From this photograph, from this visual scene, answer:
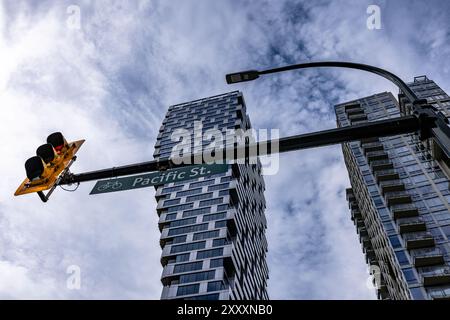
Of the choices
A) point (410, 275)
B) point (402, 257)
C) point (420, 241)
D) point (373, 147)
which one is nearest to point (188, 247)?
point (373, 147)

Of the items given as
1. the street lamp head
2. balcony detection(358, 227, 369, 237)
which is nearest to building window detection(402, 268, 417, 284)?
balcony detection(358, 227, 369, 237)

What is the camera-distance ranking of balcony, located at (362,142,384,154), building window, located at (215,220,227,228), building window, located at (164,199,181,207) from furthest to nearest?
building window, located at (164,199,181,207), building window, located at (215,220,227,228), balcony, located at (362,142,384,154)

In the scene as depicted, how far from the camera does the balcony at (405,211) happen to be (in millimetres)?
46522

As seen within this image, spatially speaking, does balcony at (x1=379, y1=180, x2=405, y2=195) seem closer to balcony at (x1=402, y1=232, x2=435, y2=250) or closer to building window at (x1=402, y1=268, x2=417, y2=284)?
balcony at (x1=402, y1=232, x2=435, y2=250)

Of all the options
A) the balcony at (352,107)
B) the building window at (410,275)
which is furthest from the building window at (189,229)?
the building window at (410,275)

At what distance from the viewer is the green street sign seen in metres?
6.12

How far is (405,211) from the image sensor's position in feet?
153

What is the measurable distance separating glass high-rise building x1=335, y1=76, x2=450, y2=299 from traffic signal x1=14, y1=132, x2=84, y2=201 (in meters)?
27.6

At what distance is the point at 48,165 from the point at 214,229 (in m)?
80.3

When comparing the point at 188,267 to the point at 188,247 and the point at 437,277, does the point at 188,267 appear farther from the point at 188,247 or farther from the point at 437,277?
the point at 437,277
